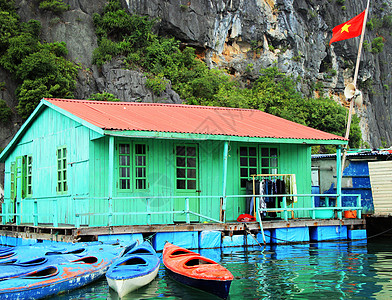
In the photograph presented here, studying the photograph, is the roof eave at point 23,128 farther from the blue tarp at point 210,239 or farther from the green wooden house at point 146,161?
the blue tarp at point 210,239

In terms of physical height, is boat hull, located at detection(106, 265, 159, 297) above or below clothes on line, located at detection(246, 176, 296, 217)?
below

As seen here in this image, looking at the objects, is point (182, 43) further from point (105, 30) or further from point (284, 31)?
point (284, 31)

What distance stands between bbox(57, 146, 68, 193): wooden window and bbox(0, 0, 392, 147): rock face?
18.6 m

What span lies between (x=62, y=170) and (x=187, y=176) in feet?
12.9

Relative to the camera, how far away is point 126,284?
8438mm

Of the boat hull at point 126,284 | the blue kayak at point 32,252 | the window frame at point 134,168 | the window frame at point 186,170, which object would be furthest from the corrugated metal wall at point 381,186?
the boat hull at point 126,284

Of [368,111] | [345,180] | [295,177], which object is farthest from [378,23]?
[295,177]

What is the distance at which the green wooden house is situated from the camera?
13.8m

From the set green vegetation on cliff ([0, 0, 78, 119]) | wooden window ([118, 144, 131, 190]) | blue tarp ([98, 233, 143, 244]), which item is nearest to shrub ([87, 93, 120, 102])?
green vegetation on cliff ([0, 0, 78, 119])

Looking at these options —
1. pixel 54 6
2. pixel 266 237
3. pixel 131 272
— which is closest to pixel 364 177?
pixel 266 237

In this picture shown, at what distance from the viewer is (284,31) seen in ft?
170

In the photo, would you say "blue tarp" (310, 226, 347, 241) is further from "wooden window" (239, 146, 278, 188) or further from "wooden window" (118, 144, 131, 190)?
"wooden window" (118, 144, 131, 190)

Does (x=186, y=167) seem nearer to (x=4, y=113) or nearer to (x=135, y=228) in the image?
(x=135, y=228)

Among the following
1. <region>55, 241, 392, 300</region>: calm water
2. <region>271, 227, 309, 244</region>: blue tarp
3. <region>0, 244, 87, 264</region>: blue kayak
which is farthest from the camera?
<region>271, 227, 309, 244</region>: blue tarp
